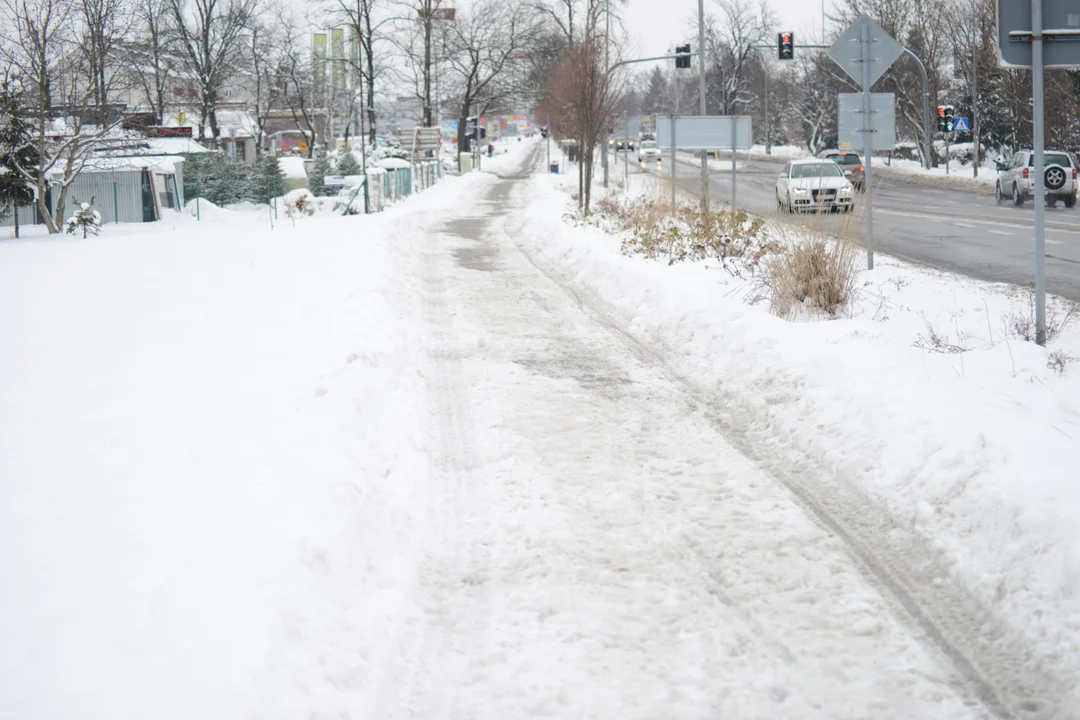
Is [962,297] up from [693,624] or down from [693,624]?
up

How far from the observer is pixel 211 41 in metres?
63.3

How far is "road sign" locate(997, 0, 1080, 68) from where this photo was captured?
Result: 7.51m

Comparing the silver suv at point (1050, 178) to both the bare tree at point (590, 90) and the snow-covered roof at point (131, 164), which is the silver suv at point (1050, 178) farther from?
the snow-covered roof at point (131, 164)

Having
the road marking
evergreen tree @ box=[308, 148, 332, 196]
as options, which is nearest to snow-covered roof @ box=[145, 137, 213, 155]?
evergreen tree @ box=[308, 148, 332, 196]

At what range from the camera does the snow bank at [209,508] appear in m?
3.68

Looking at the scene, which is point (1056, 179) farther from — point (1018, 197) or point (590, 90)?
point (590, 90)

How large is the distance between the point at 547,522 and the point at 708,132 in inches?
676

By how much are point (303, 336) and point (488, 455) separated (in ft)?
13.4

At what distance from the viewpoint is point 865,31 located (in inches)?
489

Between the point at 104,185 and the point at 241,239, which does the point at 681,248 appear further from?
the point at 104,185

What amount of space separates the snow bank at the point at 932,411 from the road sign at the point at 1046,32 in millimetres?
2063

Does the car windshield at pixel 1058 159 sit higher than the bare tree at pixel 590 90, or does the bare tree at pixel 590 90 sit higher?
the bare tree at pixel 590 90

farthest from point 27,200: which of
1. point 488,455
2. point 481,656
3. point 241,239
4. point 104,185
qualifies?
point 481,656

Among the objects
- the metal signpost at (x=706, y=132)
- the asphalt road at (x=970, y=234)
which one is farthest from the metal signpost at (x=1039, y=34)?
the metal signpost at (x=706, y=132)
